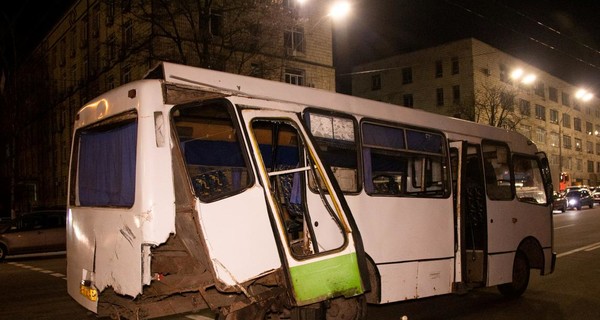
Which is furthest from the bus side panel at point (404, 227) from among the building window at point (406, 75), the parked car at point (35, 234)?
the building window at point (406, 75)

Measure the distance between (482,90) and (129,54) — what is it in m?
37.4

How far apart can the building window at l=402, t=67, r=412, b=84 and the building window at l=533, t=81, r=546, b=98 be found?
16763 millimetres

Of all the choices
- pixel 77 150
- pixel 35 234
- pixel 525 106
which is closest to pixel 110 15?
pixel 35 234

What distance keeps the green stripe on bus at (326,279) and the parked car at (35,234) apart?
51.4ft

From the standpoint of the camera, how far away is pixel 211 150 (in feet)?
21.9

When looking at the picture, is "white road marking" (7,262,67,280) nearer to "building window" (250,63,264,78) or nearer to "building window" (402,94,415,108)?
"building window" (250,63,264,78)

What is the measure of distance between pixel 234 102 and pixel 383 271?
3.03 meters

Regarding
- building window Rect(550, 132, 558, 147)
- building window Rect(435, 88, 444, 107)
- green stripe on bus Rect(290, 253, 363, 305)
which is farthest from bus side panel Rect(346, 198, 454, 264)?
building window Rect(550, 132, 558, 147)

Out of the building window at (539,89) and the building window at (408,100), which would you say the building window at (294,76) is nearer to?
the building window at (408,100)

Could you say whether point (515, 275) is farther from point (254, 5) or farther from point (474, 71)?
point (474, 71)

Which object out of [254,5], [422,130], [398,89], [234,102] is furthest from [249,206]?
[398,89]

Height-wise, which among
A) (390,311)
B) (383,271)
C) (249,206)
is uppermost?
(249,206)

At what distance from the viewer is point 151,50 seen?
2069 centimetres

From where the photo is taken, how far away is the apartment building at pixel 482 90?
46.7 m
